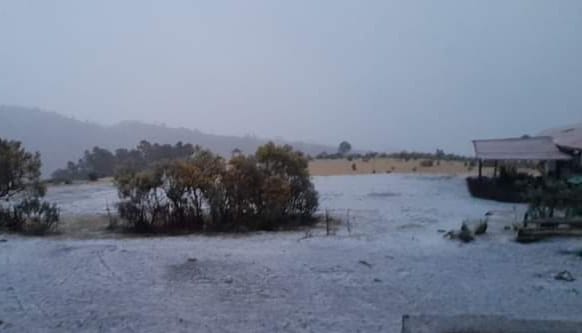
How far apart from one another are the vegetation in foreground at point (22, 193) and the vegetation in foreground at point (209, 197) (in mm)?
1899

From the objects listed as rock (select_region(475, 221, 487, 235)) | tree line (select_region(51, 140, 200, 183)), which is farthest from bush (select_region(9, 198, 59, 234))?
tree line (select_region(51, 140, 200, 183))

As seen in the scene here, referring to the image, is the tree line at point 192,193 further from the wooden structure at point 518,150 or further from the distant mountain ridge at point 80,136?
the distant mountain ridge at point 80,136

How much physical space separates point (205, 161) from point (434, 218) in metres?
6.31

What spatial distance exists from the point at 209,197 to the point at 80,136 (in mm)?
70431

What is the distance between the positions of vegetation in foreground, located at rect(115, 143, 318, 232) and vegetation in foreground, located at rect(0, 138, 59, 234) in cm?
190

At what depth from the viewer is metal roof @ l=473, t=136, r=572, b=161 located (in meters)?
24.1

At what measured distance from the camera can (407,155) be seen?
47594 mm

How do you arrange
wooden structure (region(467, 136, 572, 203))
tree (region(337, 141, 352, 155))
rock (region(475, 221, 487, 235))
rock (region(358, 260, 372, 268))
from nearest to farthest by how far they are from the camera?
rock (region(358, 260, 372, 268))
rock (region(475, 221, 487, 235))
wooden structure (region(467, 136, 572, 203))
tree (region(337, 141, 352, 155))

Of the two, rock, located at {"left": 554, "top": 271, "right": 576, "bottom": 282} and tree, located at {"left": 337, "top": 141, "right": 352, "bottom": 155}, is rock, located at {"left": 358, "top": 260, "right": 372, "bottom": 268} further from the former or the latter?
tree, located at {"left": 337, "top": 141, "right": 352, "bottom": 155}

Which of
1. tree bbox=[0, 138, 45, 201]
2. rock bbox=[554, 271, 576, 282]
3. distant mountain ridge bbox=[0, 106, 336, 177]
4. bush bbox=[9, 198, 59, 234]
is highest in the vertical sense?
distant mountain ridge bbox=[0, 106, 336, 177]

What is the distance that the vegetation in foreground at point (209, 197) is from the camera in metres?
16.2

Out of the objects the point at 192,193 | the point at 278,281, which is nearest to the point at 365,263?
the point at 278,281

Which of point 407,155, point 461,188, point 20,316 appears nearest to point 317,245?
point 20,316

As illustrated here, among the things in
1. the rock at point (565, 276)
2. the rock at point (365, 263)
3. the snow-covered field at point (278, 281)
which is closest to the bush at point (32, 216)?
the snow-covered field at point (278, 281)
